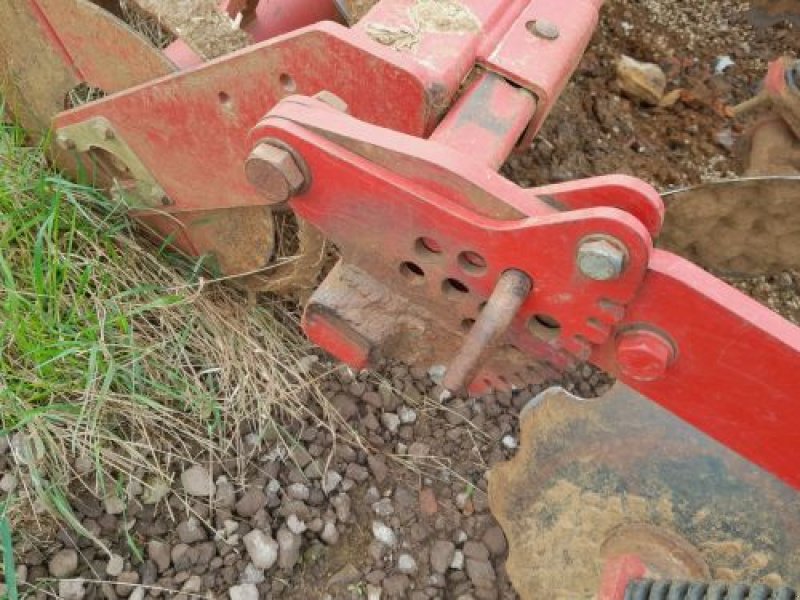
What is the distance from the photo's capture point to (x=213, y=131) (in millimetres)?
1802

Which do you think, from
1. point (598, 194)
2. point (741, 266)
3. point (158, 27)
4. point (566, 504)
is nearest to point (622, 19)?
point (741, 266)

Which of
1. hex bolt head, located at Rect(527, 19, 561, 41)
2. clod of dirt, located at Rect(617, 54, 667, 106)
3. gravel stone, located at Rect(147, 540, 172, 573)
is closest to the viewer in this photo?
hex bolt head, located at Rect(527, 19, 561, 41)

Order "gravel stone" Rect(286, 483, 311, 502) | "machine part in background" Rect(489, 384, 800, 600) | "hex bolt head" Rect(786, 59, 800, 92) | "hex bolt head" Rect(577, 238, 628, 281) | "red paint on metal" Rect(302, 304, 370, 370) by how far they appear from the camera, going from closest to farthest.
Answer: "hex bolt head" Rect(577, 238, 628, 281) → "red paint on metal" Rect(302, 304, 370, 370) → "machine part in background" Rect(489, 384, 800, 600) → "gravel stone" Rect(286, 483, 311, 502) → "hex bolt head" Rect(786, 59, 800, 92)

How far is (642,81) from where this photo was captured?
299cm

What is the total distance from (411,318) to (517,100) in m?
0.42

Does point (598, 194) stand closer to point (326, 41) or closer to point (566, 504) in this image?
point (326, 41)

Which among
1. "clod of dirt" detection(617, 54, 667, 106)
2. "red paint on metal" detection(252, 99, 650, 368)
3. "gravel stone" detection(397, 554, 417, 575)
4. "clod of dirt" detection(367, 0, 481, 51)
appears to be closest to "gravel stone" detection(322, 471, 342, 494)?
"gravel stone" detection(397, 554, 417, 575)

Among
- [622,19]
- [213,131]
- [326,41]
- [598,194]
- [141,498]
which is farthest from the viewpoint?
[622,19]

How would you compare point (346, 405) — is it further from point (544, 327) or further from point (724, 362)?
point (724, 362)

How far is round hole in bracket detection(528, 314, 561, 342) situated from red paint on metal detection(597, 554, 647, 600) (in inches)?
23.8

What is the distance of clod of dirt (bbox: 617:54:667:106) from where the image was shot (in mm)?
2992

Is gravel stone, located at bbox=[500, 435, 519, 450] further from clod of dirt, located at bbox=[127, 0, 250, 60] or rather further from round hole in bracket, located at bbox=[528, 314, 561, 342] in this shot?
clod of dirt, located at bbox=[127, 0, 250, 60]

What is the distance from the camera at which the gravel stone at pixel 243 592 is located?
2.02 meters

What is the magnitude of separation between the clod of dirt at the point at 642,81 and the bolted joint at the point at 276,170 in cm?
183
